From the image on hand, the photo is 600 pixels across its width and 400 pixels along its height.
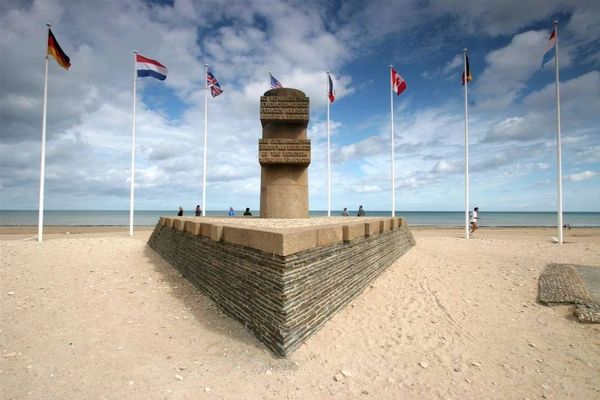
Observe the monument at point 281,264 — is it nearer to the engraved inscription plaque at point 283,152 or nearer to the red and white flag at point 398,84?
the engraved inscription plaque at point 283,152

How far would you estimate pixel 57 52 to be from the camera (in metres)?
13.1

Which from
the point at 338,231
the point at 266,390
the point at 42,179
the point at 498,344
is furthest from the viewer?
the point at 42,179

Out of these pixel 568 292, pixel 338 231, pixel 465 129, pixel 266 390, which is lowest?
pixel 266 390

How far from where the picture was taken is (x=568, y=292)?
6.77 meters

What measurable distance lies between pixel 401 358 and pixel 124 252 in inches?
427

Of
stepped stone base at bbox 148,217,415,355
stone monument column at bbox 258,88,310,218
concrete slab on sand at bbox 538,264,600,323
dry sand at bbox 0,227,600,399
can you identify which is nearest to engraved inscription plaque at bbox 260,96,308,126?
stone monument column at bbox 258,88,310,218

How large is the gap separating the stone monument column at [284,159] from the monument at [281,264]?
8 centimetres

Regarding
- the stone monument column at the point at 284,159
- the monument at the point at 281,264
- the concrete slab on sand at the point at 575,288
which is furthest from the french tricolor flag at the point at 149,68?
the concrete slab on sand at the point at 575,288

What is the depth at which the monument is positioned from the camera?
15.0 feet

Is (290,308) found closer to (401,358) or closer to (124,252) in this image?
(401,358)

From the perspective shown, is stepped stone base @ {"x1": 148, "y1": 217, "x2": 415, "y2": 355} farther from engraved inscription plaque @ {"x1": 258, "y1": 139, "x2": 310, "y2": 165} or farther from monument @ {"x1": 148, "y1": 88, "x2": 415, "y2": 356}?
engraved inscription plaque @ {"x1": 258, "y1": 139, "x2": 310, "y2": 165}

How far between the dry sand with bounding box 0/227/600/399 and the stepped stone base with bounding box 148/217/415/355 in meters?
0.31

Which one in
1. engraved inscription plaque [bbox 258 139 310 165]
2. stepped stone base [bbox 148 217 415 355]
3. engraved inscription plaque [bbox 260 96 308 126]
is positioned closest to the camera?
stepped stone base [bbox 148 217 415 355]

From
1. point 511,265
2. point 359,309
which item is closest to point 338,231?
point 359,309
